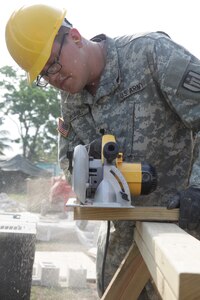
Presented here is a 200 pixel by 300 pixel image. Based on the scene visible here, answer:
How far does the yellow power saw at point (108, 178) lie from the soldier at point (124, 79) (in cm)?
40

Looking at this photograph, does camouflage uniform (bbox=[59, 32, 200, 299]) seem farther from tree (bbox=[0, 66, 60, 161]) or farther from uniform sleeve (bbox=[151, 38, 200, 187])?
tree (bbox=[0, 66, 60, 161])

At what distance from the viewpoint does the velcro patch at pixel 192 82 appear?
7.62 feet

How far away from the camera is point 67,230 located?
344 inches

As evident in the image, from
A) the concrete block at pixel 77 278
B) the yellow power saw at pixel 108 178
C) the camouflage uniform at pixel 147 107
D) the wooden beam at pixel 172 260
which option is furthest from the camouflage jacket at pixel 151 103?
the concrete block at pixel 77 278

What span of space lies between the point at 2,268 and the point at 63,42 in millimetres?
2067

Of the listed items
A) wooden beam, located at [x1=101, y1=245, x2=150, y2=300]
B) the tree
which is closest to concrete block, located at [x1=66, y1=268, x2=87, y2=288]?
wooden beam, located at [x1=101, y1=245, x2=150, y2=300]

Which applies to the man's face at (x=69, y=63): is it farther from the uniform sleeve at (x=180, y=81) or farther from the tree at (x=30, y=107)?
the tree at (x=30, y=107)

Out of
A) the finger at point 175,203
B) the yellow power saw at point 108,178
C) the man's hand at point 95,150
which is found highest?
the man's hand at point 95,150

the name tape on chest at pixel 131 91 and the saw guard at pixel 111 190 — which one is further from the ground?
the name tape on chest at pixel 131 91

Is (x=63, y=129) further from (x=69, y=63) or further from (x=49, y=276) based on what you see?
(x=49, y=276)

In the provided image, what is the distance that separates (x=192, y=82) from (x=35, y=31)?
2.92 feet

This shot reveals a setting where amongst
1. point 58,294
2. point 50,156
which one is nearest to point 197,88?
point 58,294

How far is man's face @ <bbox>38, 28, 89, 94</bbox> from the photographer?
252cm

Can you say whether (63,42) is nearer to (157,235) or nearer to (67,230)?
(157,235)
